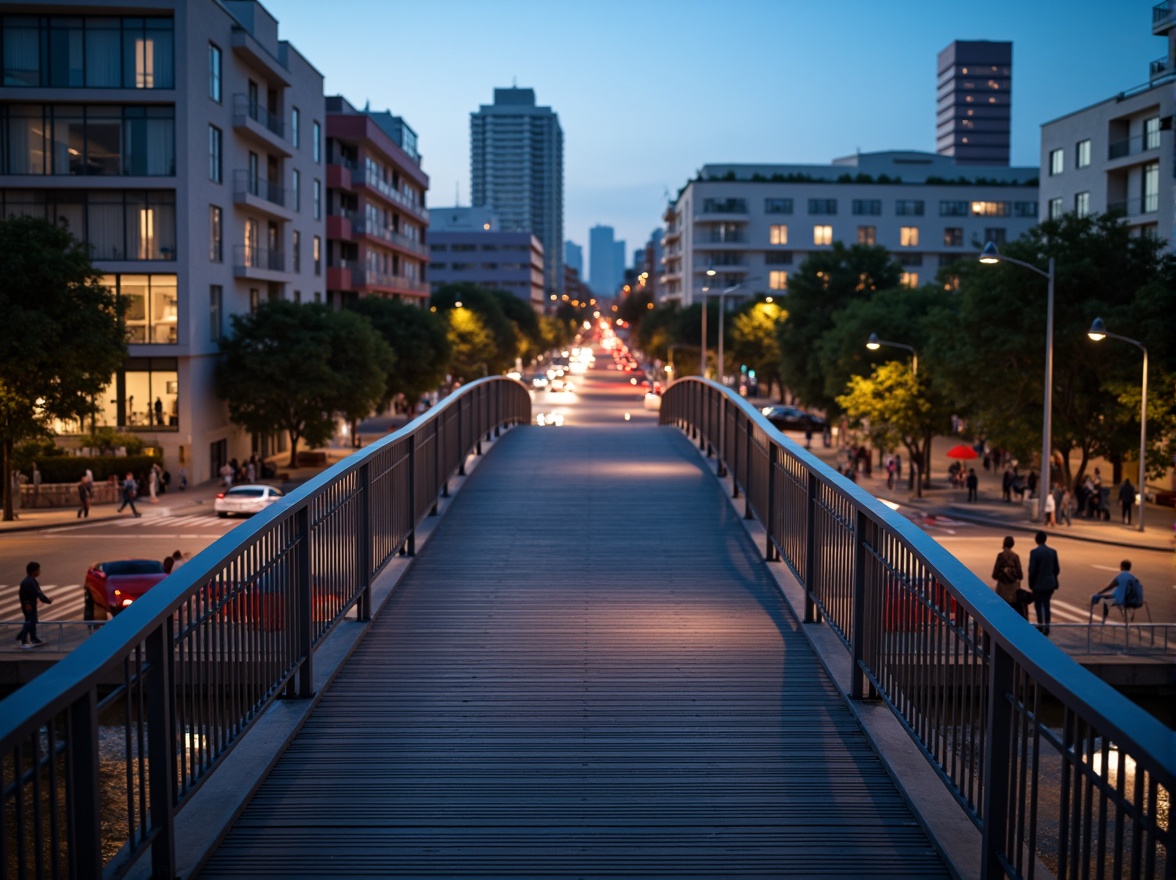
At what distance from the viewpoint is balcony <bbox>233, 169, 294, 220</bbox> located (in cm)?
5162

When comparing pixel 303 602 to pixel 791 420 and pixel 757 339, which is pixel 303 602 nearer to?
pixel 791 420

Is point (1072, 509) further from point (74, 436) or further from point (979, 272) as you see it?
point (74, 436)

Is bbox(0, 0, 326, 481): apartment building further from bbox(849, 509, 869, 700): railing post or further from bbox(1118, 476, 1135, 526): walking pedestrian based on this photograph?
bbox(849, 509, 869, 700): railing post

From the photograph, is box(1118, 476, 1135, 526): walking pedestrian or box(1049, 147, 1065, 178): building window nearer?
box(1118, 476, 1135, 526): walking pedestrian

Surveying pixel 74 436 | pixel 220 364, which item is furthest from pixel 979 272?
pixel 74 436

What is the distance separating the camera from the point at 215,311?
50.8 metres

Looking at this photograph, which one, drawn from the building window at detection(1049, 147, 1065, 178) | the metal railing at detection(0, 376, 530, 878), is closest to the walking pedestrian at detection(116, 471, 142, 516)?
the metal railing at detection(0, 376, 530, 878)

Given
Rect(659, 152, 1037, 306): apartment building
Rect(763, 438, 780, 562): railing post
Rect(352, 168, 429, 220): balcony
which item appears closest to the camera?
Rect(763, 438, 780, 562): railing post

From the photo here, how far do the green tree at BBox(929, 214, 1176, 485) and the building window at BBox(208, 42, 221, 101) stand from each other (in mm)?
30136

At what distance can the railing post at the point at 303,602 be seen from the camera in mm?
6734

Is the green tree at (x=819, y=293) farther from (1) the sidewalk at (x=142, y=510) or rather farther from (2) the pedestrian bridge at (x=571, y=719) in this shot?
(2) the pedestrian bridge at (x=571, y=719)

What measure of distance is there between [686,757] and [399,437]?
482 centimetres

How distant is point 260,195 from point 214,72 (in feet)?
22.6

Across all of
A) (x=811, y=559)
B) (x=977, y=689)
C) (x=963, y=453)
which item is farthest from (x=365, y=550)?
(x=963, y=453)
